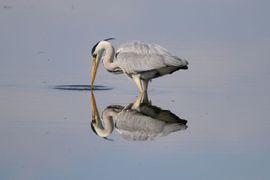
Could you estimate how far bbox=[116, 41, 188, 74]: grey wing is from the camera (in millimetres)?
14375

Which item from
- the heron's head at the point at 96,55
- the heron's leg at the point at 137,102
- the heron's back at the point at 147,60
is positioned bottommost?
the heron's head at the point at 96,55

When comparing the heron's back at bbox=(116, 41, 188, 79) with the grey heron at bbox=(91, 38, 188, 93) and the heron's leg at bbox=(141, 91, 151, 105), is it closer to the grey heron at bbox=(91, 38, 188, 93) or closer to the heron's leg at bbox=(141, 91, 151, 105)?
the grey heron at bbox=(91, 38, 188, 93)

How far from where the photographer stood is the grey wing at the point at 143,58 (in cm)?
1438

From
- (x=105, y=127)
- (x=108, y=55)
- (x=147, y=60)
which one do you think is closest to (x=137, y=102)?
(x=147, y=60)

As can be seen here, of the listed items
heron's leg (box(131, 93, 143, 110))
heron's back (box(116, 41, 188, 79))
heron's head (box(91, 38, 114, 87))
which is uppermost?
heron's back (box(116, 41, 188, 79))

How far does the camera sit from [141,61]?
14750 millimetres

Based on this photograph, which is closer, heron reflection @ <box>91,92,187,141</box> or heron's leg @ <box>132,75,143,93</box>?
heron reflection @ <box>91,92,187,141</box>

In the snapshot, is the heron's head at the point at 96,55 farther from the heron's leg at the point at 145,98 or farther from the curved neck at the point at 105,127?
the curved neck at the point at 105,127

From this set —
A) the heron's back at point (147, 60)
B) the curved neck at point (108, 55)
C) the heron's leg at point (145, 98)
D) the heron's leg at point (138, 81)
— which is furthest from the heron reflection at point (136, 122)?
the curved neck at point (108, 55)

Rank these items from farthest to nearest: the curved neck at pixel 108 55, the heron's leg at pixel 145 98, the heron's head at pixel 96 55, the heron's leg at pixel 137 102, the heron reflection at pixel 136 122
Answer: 1. the heron's head at pixel 96 55
2. the curved neck at pixel 108 55
3. the heron's leg at pixel 145 98
4. the heron's leg at pixel 137 102
5. the heron reflection at pixel 136 122

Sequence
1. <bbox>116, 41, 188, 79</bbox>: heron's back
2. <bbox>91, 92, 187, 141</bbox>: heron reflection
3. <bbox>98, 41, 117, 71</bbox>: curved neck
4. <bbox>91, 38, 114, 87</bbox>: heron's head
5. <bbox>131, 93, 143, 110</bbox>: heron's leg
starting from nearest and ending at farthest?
<bbox>91, 92, 187, 141</bbox>: heron reflection, <bbox>131, 93, 143, 110</bbox>: heron's leg, <bbox>116, 41, 188, 79</bbox>: heron's back, <bbox>98, 41, 117, 71</bbox>: curved neck, <bbox>91, 38, 114, 87</bbox>: heron's head

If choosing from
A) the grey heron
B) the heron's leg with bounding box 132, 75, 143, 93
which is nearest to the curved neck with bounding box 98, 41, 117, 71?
the grey heron

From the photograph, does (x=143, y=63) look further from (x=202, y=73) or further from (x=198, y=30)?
(x=198, y=30)

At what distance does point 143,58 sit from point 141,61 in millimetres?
50
